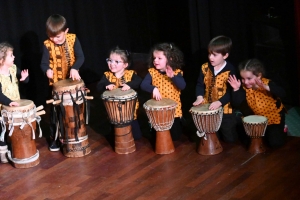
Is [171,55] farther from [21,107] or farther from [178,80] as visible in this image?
[21,107]

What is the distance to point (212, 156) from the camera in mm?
5707

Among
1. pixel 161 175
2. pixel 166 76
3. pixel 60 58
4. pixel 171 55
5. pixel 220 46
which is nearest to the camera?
pixel 161 175

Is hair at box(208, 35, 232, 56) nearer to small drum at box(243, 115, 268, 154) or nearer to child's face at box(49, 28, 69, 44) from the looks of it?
small drum at box(243, 115, 268, 154)

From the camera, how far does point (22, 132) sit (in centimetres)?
563

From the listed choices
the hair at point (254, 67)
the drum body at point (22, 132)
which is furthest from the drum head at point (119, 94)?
the hair at point (254, 67)

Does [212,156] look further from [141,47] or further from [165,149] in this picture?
[141,47]

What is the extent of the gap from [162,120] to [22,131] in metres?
1.20

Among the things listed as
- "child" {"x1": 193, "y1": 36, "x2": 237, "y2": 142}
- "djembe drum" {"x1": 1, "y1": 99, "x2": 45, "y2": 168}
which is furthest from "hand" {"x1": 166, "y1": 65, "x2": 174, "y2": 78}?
"djembe drum" {"x1": 1, "y1": 99, "x2": 45, "y2": 168}

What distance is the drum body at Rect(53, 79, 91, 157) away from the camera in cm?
574

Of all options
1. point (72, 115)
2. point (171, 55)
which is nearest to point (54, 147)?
point (72, 115)

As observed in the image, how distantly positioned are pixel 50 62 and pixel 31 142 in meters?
0.83

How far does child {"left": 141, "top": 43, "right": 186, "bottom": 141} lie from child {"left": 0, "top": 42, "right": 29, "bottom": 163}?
1.14 m

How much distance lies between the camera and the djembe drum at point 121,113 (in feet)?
18.8

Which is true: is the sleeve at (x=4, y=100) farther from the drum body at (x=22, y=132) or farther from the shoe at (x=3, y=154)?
the shoe at (x=3, y=154)
